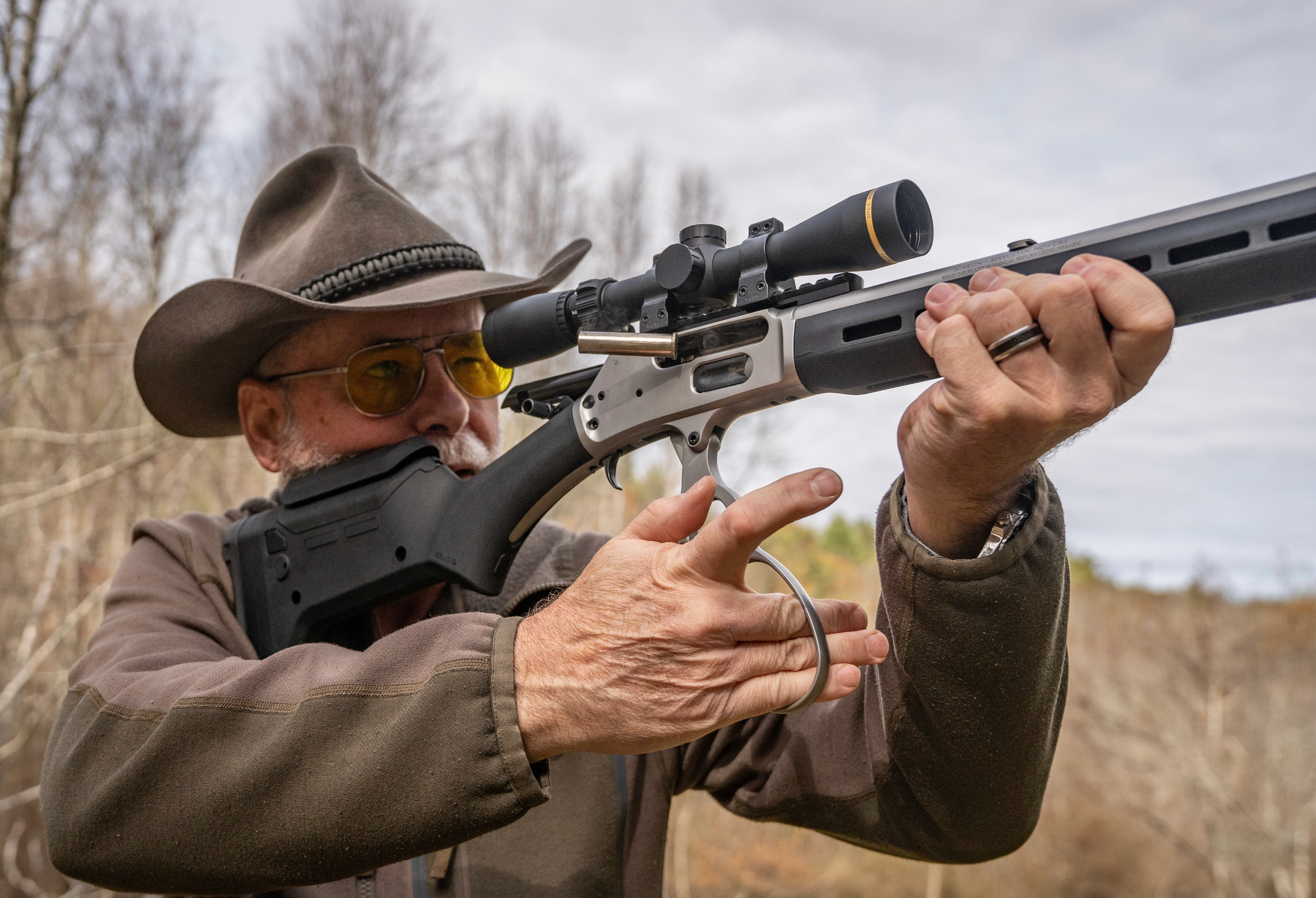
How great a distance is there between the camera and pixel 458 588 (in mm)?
2424

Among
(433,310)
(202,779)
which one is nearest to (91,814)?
(202,779)

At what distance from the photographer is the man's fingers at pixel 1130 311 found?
49.5 inches

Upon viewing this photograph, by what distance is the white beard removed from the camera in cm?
250

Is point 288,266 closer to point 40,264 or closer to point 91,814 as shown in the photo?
point 91,814

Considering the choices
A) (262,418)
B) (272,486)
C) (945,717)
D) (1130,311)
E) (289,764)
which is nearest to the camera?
(1130,311)

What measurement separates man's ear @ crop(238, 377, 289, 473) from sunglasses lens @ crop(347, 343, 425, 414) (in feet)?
1.11

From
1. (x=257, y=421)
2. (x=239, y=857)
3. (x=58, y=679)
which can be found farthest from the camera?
(x=58, y=679)

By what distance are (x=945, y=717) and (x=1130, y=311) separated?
0.83 metres

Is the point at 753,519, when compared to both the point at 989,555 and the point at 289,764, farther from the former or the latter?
the point at 289,764

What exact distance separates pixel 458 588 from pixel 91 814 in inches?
38.8

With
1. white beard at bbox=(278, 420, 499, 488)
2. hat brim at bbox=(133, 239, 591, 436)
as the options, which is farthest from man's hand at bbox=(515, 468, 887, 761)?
hat brim at bbox=(133, 239, 591, 436)

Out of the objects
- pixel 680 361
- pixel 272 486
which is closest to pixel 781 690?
pixel 680 361

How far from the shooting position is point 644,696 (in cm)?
139

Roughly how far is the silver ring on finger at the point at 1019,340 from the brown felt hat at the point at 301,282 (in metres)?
1.47
